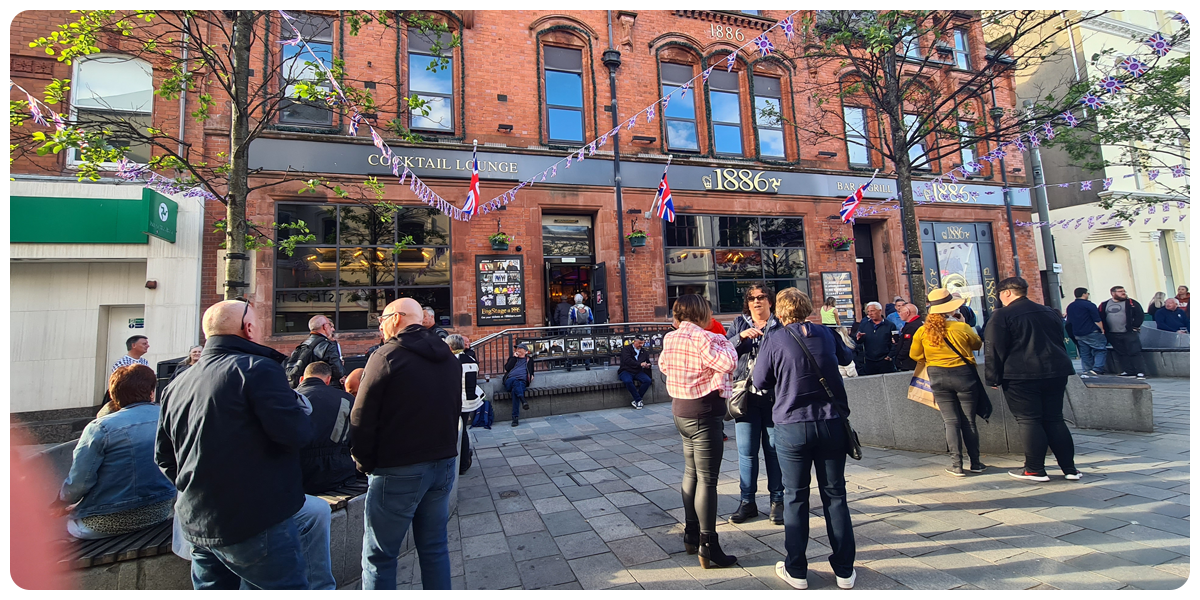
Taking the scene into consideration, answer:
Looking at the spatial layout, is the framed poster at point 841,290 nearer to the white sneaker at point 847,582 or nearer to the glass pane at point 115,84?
the white sneaker at point 847,582

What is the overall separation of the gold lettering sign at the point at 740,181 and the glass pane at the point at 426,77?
708 centimetres

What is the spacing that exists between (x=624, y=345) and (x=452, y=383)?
7267 millimetres

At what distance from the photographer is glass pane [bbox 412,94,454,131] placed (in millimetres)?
11828

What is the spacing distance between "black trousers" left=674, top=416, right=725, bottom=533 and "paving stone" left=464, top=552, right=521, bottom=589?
124 centimetres

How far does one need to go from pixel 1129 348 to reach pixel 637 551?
38.5 ft

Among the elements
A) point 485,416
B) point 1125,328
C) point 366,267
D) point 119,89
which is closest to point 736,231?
point 1125,328

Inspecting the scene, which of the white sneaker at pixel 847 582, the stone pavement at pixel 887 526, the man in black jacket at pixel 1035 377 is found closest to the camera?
the white sneaker at pixel 847 582

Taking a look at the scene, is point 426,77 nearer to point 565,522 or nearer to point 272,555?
point 565,522

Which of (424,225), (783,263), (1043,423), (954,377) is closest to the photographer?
(1043,423)

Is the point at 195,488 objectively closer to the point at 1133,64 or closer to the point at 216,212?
the point at 216,212

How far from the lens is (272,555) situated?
217 centimetres

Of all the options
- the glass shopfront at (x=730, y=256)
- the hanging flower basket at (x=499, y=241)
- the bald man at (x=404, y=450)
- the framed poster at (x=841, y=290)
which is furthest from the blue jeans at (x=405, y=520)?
the framed poster at (x=841, y=290)

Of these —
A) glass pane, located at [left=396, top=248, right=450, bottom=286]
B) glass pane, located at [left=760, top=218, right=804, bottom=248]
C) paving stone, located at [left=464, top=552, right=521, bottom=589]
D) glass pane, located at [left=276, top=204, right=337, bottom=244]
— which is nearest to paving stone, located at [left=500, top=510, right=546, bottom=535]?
paving stone, located at [left=464, top=552, right=521, bottom=589]

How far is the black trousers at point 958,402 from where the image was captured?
15.4ft
